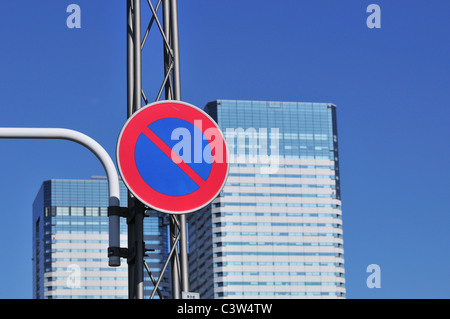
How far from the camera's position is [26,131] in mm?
8289

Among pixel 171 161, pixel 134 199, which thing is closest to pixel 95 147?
pixel 134 199

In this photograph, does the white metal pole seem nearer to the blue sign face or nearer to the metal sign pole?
the metal sign pole

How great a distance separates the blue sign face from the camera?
762 centimetres

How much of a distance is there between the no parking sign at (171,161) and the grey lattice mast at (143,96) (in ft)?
2.24

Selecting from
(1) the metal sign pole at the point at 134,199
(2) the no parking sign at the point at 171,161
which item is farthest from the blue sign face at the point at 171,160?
(1) the metal sign pole at the point at 134,199

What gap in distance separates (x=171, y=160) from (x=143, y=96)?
1.29 metres

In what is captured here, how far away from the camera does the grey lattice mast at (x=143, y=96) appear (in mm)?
8359

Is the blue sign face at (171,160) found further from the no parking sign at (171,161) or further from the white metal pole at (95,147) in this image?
the white metal pole at (95,147)

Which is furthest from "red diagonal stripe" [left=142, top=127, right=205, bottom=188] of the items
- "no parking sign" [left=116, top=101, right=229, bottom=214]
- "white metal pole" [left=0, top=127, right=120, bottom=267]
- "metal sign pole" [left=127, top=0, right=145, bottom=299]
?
"metal sign pole" [left=127, top=0, right=145, bottom=299]
